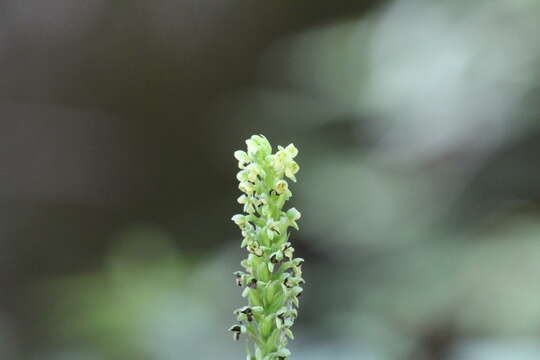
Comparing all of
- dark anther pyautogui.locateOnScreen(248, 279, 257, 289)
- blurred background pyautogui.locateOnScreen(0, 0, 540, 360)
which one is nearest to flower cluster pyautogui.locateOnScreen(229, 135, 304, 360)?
dark anther pyautogui.locateOnScreen(248, 279, 257, 289)

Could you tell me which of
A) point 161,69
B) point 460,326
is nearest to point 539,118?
point 460,326

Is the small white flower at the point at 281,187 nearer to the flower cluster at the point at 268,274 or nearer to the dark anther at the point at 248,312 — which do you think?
the flower cluster at the point at 268,274

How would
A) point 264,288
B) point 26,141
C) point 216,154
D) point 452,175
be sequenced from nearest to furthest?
point 264,288
point 452,175
point 216,154
point 26,141

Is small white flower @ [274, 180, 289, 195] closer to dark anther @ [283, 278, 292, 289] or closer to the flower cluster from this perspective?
the flower cluster

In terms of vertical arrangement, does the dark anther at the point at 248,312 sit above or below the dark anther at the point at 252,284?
below

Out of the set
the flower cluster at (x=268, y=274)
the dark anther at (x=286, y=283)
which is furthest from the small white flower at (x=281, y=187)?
the dark anther at (x=286, y=283)

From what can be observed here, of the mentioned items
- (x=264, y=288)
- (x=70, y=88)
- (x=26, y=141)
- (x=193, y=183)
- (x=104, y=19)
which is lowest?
(x=264, y=288)

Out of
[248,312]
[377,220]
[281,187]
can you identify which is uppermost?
[377,220]

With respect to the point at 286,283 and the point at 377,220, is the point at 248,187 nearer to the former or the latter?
the point at 286,283

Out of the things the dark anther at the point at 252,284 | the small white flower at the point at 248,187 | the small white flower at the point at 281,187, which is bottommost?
the dark anther at the point at 252,284

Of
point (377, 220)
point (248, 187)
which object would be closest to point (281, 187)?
point (248, 187)

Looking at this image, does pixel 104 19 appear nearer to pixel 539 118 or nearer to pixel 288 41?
pixel 288 41
